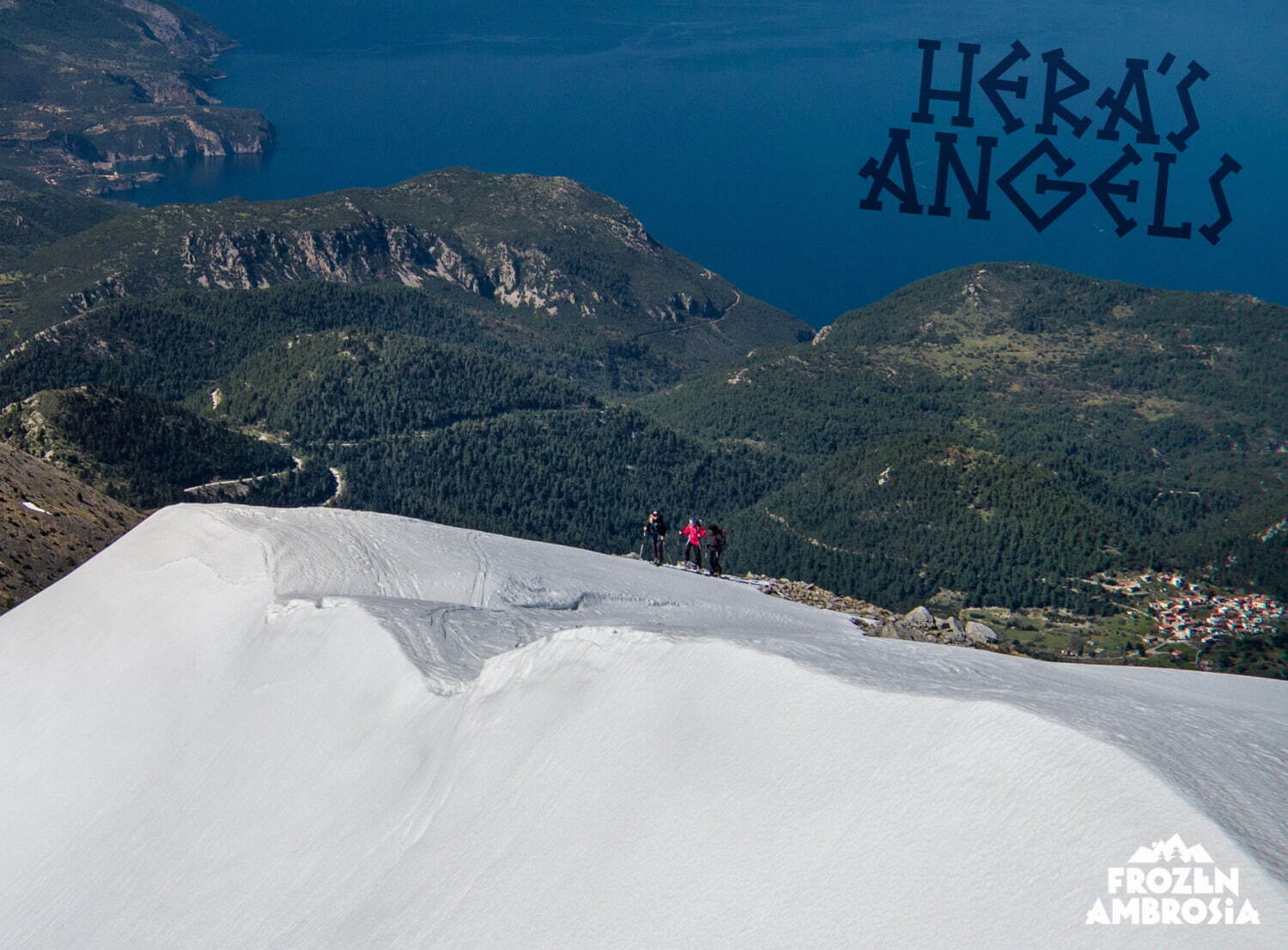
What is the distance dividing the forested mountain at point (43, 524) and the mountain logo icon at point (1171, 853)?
102 feet

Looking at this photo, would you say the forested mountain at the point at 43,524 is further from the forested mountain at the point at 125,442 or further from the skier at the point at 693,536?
the forested mountain at the point at 125,442

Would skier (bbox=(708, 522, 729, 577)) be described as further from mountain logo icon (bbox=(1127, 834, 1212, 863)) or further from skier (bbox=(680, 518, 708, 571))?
mountain logo icon (bbox=(1127, 834, 1212, 863))

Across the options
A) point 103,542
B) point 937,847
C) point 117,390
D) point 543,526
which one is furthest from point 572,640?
point 543,526

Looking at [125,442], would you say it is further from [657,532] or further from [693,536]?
[693,536]

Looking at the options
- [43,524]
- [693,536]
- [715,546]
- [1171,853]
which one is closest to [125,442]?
[43,524]

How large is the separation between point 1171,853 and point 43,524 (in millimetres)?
36110

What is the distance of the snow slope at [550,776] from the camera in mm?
13469

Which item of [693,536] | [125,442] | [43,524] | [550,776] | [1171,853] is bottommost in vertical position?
[125,442]

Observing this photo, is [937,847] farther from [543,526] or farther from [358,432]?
[358,432]

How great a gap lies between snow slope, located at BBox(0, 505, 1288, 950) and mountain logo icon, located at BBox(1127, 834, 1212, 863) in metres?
0.08

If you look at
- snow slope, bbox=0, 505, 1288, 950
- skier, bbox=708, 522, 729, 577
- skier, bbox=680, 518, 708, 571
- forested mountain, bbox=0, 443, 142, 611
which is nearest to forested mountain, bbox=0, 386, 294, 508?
forested mountain, bbox=0, 443, 142, 611

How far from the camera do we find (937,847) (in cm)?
1371

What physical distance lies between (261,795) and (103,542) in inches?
888

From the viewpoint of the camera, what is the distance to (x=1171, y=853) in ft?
41.3
